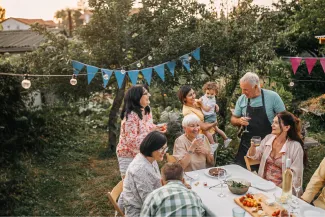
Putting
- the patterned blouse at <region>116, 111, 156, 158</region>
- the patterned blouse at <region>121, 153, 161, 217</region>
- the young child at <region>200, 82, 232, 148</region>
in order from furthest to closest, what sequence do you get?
1. the young child at <region>200, 82, 232, 148</region>
2. the patterned blouse at <region>116, 111, 156, 158</region>
3. the patterned blouse at <region>121, 153, 161, 217</region>

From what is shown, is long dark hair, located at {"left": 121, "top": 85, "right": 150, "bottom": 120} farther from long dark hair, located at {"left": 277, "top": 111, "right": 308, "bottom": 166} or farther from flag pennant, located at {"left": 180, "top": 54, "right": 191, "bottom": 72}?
flag pennant, located at {"left": 180, "top": 54, "right": 191, "bottom": 72}

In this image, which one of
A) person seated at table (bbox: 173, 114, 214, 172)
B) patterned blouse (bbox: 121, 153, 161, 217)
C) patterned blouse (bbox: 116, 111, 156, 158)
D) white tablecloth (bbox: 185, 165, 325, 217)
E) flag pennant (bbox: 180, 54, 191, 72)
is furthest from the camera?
flag pennant (bbox: 180, 54, 191, 72)

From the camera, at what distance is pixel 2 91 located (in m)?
6.34

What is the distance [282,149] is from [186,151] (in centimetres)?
113

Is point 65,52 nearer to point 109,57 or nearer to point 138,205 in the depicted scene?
point 109,57

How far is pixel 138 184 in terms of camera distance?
2812mm

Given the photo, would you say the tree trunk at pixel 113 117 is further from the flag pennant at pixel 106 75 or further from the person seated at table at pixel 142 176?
the person seated at table at pixel 142 176

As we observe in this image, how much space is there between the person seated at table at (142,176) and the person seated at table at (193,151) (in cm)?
72

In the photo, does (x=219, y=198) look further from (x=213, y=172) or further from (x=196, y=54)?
(x=196, y=54)

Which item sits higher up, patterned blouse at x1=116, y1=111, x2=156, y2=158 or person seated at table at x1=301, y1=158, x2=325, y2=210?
patterned blouse at x1=116, y1=111, x2=156, y2=158

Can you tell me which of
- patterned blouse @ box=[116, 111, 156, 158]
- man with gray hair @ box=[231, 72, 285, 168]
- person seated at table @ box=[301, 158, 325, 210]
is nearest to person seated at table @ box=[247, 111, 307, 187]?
person seated at table @ box=[301, 158, 325, 210]

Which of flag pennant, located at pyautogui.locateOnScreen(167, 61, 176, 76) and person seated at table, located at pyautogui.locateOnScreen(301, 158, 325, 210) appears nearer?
person seated at table, located at pyautogui.locateOnScreen(301, 158, 325, 210)

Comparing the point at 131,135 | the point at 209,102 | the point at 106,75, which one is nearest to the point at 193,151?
the point at 131,135

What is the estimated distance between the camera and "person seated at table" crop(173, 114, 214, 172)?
3.64 metres
